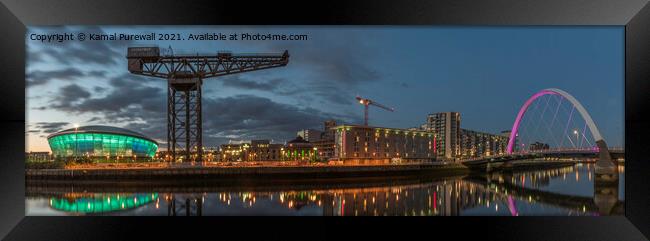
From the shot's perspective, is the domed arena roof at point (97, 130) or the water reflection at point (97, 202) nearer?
the water reflection at point (97, 202)

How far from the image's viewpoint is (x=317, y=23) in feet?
18.4

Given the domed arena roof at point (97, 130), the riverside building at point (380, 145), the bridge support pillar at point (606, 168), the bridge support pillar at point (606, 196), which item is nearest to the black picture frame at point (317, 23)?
the bridge support pillar at point (606, 196)

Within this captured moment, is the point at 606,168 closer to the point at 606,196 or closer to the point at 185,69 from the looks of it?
the point at 606,196

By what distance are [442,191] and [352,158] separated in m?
9.69

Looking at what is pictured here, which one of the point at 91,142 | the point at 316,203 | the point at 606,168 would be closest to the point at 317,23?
the point at 316,203

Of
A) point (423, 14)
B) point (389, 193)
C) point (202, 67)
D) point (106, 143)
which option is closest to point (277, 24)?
point (423, 14)

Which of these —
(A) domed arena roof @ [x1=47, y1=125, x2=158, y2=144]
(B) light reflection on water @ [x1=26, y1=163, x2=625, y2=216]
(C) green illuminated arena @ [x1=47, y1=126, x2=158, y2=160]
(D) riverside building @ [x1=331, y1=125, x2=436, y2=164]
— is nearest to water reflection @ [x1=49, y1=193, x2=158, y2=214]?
(B) light reflection on water @ [x1=26, y1=163, x2=625, y2=216]

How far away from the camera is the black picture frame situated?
5438mm

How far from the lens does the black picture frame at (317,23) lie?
544cm

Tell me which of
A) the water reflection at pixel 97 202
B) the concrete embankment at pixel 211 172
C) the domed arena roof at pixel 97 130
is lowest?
the water reflection at pixel 97 202

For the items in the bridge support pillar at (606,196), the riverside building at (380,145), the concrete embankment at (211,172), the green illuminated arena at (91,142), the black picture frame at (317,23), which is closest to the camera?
the black picture frame at (317,23)

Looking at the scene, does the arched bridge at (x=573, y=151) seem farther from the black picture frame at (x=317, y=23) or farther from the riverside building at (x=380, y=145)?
the black picture frame at (x=317, y=23)

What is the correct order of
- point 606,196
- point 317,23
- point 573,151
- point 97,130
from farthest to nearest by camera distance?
1. point 97,130
2. point 573,151
3. point 606,196
4. point 317,23

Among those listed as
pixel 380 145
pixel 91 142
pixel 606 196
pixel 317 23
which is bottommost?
pixel 606 196
